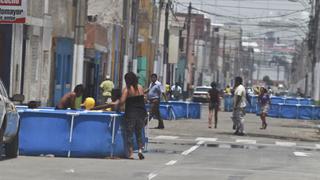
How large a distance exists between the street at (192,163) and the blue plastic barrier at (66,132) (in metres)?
0.36

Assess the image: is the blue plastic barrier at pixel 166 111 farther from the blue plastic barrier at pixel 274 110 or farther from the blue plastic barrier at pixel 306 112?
the blue plastic barrier at pixel 306 112

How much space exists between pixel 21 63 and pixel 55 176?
64.7 feet

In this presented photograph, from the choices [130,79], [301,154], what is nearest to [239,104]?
[301,154]

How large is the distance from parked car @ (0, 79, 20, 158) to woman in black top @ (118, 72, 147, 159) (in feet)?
7.49

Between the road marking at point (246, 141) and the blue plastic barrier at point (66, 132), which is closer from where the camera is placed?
the blue plastic barrier at point (66, 132)

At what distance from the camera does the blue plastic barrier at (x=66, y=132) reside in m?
17.0

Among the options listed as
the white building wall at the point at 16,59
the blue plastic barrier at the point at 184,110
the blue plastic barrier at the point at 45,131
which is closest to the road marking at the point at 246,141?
the blue plastic barrier at the point at 45,131

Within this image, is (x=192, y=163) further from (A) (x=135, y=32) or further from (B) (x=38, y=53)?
(A) (x=135, y=32)

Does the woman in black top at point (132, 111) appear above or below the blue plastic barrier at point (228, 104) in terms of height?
above

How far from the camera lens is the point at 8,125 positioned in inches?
614

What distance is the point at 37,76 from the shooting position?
35.0m

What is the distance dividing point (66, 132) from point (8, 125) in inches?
69.1

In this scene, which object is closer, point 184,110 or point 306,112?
point 184,110

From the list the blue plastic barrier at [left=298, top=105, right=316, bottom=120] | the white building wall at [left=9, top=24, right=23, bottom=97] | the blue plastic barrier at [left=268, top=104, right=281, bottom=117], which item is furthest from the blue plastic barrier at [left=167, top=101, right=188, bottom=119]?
the blue plastic barrier at [left=298, top=105, right=316, bottom=120]
